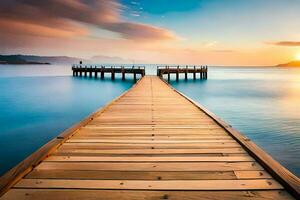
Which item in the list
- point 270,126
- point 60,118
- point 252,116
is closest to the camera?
point 270,126

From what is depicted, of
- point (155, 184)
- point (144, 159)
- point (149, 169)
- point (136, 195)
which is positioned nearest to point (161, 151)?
point (144, 159)

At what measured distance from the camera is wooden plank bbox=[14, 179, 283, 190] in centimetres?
292

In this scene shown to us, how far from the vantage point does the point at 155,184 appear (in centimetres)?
300

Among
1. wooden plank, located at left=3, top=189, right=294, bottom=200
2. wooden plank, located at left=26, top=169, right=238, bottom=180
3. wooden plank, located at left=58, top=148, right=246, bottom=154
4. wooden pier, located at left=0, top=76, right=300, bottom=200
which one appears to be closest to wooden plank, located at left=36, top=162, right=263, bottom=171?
wooden pier, located at left=0, top=76, right=300, bottom=200

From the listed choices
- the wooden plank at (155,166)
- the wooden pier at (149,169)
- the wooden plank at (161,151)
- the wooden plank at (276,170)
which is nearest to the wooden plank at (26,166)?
the wooden pier at (149,169)

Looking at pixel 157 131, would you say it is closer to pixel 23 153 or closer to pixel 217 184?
pixel 217 184

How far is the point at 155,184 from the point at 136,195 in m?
0.31

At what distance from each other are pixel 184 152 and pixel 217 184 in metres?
1.16

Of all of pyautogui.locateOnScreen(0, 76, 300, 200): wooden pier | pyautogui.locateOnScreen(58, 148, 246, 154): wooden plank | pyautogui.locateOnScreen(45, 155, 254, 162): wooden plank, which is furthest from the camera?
pyautogui.locateOnScreen(58, 148, 246, 154): wooden plank

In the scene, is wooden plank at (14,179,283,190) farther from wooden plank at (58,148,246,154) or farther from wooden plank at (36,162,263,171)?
wooden plank at (58,148,246,154)

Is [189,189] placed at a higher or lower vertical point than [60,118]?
higher

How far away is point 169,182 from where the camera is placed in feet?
10.0

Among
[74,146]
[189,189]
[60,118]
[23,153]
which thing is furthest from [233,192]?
[60,118]

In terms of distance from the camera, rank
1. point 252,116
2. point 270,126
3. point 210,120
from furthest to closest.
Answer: point 252,116 → point 270,126 → point 210,120
